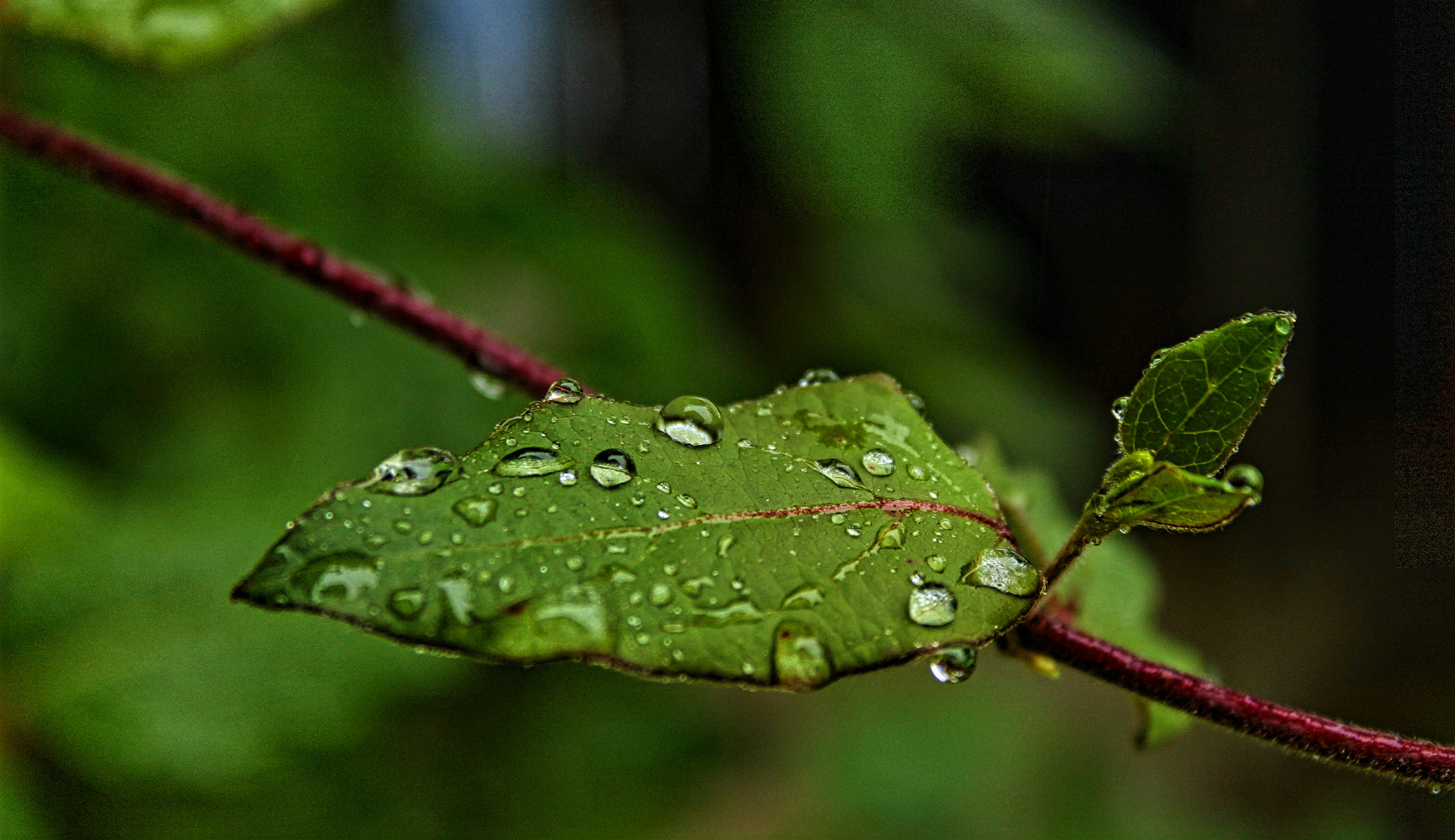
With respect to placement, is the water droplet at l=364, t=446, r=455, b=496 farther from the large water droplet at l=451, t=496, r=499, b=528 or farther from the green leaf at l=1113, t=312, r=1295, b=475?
the green leaf at l=1113, t=312, r=1295, b=475

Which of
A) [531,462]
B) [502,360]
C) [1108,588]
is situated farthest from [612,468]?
[1108,588]

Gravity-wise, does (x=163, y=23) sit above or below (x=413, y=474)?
above

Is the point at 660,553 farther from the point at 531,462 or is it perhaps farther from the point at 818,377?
the point at 818,377

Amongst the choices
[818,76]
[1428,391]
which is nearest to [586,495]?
[818,76]

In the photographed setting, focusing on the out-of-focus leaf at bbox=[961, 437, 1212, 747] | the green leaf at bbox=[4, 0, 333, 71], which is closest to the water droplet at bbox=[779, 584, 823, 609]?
the out-of-focus leaf at bbox=[961, 437, 1212, 747]

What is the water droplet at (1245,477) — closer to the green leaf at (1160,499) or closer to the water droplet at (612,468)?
the green leaf at (1160,499)

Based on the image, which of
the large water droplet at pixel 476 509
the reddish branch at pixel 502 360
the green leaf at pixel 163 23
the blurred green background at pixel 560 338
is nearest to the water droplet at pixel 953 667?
the reddish branch at pixel 502 360
